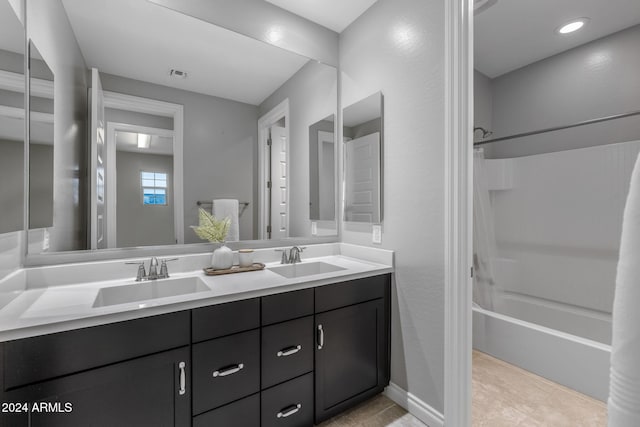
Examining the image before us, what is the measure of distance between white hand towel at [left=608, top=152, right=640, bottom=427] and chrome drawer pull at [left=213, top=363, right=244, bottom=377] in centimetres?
125

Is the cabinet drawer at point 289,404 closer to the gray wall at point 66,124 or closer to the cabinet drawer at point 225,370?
the cabinet drawer at point 225,370

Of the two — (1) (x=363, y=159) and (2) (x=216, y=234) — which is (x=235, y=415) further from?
(1) (x=363, y=159)

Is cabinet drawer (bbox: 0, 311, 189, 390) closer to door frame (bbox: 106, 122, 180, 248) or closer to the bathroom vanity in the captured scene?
the bathroom vanity

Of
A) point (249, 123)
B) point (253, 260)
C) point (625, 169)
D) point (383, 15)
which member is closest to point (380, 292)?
point (253, 260)

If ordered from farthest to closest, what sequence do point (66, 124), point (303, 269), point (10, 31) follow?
1. point (303, 269)
2. point (66, 124)
3. point (10, 31)

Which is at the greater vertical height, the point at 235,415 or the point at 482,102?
the point at 482,102

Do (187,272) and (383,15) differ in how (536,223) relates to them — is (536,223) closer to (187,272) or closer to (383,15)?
(383,15)

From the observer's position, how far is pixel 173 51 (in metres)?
1.65

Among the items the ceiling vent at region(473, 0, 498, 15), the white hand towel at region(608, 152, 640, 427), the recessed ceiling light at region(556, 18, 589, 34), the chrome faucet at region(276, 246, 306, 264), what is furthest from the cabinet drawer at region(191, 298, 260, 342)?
the recessed ceiling light at region(556, 18, 589, 34)

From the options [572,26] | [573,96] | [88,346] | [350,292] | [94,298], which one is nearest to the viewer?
[88,346]

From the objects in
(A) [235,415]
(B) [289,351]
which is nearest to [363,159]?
(B) [289,351]

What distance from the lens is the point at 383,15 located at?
1.85 meters

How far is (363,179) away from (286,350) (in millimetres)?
1184

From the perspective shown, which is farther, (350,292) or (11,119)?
(350,292)
